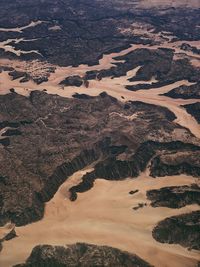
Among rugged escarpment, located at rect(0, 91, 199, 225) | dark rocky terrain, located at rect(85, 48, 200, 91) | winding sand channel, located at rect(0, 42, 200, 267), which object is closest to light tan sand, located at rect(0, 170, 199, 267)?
winding sand channel, located at rect(0, 42, 200, 267)

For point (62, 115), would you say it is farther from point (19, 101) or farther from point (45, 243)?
point (45, 243)

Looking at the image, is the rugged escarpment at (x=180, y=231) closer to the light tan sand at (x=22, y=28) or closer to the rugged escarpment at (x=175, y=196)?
the rugged escarpment at (x=175, y=196)

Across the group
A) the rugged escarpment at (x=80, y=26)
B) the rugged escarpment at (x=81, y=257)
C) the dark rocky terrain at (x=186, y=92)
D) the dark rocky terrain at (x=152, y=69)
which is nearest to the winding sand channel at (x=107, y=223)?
the rugged escarpment at (x=81, y=257)

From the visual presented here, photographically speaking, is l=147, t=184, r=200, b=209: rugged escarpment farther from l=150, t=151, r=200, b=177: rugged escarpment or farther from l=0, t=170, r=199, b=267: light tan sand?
l=150, t=151, r=200, b=177: rugged escarpment

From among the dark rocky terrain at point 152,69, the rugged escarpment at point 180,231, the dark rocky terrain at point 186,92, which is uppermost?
the rugged escarpment at point 180,231

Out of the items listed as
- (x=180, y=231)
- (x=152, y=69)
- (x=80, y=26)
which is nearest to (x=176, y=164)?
(x=180, y=231)
